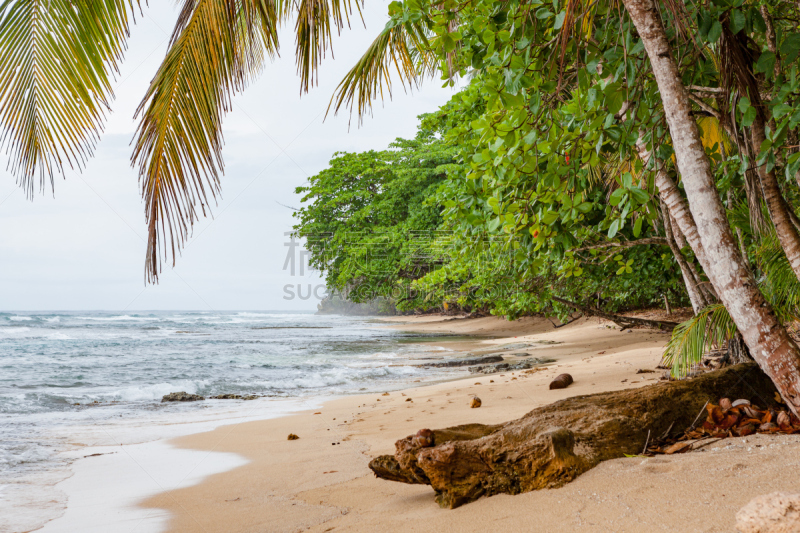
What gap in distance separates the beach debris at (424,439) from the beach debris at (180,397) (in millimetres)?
6443

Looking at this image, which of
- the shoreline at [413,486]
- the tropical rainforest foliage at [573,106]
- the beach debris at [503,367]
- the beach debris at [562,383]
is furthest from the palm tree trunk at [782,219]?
the beach debris at [503,367]

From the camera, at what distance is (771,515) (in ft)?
4.90

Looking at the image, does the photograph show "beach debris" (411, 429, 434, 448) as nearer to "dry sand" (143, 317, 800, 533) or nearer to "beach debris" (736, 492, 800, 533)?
"dry sand" (143, 317, 800, 533)

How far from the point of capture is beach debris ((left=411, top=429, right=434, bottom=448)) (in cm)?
255

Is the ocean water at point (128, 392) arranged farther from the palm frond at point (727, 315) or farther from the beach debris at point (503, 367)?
the palm frond at point (727, 315)

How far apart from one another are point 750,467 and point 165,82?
132 inches

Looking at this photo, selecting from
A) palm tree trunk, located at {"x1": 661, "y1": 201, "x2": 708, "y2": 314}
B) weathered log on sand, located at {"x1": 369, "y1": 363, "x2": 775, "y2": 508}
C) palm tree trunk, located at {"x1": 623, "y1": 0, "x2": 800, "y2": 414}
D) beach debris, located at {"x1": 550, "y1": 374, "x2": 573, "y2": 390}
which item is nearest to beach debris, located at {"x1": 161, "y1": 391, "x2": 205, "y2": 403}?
beach debris, located at {"x1": 550, "y1": 374, "x2": 573, "y2": 390}

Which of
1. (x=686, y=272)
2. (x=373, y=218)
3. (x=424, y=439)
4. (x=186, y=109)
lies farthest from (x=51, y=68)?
(x=373, y=218)

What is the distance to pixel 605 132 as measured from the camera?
2.71 meters

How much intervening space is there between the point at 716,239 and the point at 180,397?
26.0 ft

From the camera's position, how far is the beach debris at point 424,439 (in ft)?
8.37

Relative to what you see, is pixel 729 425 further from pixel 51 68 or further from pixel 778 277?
pixel 51 68

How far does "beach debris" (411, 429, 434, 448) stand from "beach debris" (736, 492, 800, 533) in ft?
4.34

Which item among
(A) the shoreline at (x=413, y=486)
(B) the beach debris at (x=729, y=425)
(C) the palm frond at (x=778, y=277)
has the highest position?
(C) the palm frond at (x=778, y=277)
